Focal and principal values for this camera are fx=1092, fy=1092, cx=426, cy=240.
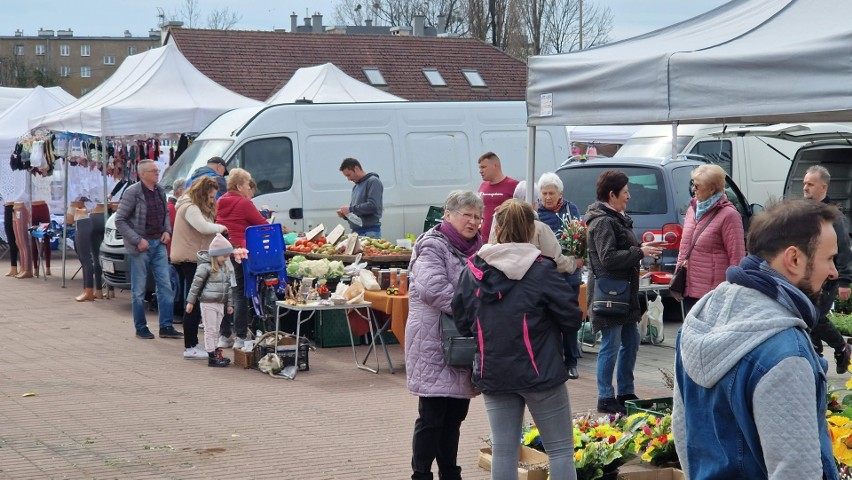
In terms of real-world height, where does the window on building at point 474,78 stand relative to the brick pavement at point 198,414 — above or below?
above

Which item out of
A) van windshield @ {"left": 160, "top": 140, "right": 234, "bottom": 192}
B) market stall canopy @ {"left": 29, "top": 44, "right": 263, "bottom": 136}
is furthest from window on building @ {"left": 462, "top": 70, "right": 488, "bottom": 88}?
van windshield @ {"left": 160, "top": 140, "right": 234, "bottom": 192}

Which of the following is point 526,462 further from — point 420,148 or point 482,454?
point 420,148

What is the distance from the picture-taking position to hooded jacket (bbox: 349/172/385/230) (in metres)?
13.1

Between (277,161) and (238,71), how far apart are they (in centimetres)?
2254

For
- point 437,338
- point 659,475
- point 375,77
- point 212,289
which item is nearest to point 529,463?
point 659,475

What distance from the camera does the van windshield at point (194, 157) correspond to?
566 inches

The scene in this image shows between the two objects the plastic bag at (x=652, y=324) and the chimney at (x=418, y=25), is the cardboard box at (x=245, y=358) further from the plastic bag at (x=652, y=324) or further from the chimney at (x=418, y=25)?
the chimney at (x=418, y=25)

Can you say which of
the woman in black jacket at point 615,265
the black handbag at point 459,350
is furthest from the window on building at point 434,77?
the black handbag at point 459,350

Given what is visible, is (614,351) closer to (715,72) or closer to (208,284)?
(715,72)

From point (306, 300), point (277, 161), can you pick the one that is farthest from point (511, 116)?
point (306, 300)

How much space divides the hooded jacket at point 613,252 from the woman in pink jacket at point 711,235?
40 cm

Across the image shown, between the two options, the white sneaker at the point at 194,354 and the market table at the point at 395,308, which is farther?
the white sneaker at the point at 194,354

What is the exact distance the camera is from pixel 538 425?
17.0 feet

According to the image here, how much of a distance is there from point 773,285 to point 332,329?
8965 mm
